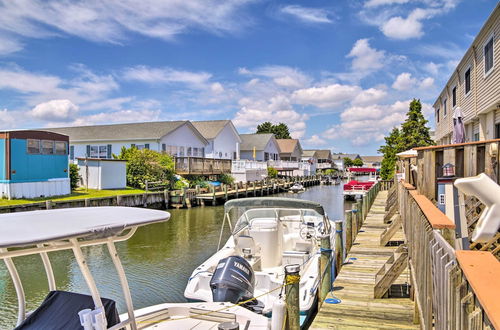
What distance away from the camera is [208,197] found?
3369 centimetres

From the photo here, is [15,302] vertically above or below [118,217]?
below

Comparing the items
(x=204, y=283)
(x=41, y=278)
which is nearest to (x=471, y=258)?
(x=204, y=283)

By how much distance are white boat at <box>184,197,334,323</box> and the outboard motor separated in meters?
0.02

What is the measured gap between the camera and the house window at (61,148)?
26.8 meters

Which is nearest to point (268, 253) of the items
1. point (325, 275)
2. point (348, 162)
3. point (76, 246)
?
point (325, 275)

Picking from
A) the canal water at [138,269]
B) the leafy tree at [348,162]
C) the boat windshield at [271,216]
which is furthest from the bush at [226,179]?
the leafy tree at [348,162]

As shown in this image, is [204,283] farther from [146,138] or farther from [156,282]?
[146,138]

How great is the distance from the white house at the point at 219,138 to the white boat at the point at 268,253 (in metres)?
34.4

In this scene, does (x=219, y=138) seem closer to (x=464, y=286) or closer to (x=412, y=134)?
(x=412, y=134)

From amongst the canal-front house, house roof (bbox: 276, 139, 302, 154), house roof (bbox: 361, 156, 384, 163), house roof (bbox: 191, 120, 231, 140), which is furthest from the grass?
house roof (bbox: 361, 156, 384, 163)

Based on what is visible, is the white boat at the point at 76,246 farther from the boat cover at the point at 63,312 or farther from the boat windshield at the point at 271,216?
the boat windshield at the point at 271,216

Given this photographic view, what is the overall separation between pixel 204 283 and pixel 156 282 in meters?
4.77

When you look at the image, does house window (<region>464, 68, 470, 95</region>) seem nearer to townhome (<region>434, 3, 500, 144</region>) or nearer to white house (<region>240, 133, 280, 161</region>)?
townhome (<region>434, 3, 500, 144</region>)

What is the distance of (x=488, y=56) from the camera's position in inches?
564
